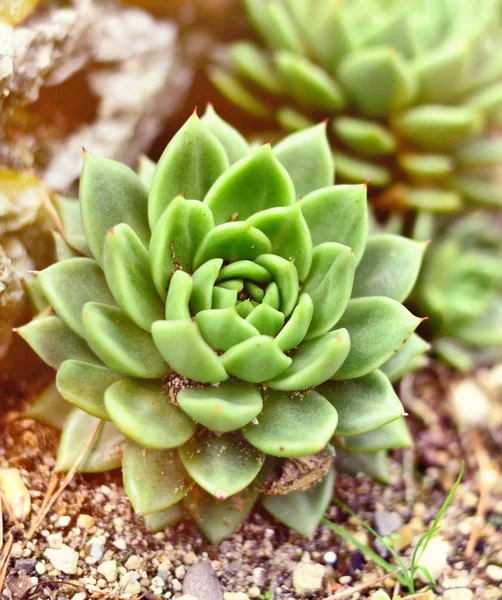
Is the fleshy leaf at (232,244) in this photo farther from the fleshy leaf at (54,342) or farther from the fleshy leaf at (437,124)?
the fleshy leaf at (437,124)

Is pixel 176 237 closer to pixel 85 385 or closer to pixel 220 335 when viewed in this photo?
pixel 220 335

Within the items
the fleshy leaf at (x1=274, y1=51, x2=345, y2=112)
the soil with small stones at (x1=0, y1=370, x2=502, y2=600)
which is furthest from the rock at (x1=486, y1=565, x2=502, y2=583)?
the fleshy leaf at (x1=274, y1=51, x2=345, y2=112)

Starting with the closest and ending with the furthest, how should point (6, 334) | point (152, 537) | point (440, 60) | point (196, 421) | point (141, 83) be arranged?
point (196, 421)
point (152, 537)
point (6, 334)
point (440, 60)
point (141, 83)

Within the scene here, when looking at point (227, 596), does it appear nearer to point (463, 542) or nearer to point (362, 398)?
point (362, 398)

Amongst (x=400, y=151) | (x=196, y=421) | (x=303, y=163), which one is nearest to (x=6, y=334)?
(x=196, y=421)

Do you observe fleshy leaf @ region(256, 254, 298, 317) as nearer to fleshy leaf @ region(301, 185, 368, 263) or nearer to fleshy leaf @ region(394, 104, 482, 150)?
fleshy leaf @ region(301, 185, 368, 263)

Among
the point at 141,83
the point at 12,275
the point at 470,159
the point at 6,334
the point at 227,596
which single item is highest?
the point at 141,83

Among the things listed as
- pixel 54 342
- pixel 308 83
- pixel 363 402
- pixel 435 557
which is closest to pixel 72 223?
pixel 54 342

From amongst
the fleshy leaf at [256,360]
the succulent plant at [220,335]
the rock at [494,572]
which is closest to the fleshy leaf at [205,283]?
the succulent plant at [220,335]
